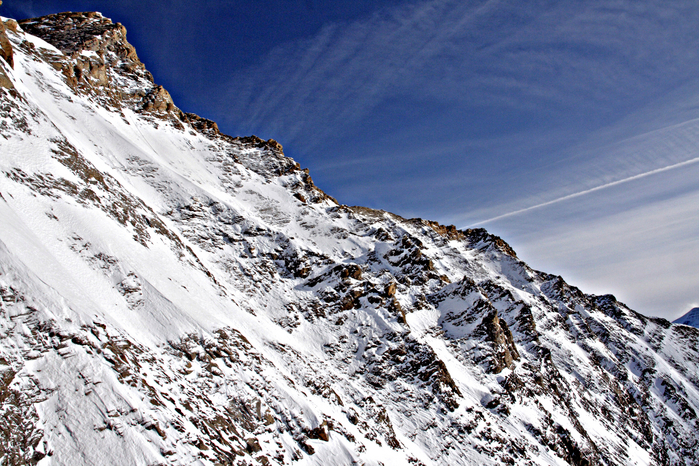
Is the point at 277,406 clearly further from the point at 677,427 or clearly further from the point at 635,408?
the point at 677,427

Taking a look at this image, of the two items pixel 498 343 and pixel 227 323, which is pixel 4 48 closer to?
pixel 227 323

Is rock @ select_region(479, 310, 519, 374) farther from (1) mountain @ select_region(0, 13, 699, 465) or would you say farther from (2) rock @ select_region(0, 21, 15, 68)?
(2) rock @ select_region(0, 21, 15, 68)

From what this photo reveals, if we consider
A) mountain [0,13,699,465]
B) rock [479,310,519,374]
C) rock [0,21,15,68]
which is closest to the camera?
mountain [0,13,699,465]

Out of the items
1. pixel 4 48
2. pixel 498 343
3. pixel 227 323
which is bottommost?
pixel 227 323

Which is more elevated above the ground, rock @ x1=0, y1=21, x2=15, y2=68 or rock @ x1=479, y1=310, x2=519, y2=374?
rock @ x1=479, y1=310, x2=519, y2=374

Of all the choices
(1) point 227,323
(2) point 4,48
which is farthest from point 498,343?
(2) point 4,48

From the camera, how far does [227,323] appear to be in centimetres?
4284

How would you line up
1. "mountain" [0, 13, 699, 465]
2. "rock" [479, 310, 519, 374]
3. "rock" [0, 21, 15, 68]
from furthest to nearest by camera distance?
1. "rock" [479, 310, 519, 374]
2. "rock" [0, 21, 15, 68]
3. "mountain" [0, 13, 699, 465]

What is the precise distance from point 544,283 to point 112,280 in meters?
133

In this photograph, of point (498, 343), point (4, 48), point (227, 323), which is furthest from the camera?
point (498, 343)

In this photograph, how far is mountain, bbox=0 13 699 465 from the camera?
25.8 metres

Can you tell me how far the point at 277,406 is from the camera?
3716cm

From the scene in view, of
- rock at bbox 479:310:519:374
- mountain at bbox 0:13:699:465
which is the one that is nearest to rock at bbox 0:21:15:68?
mountain at bbox 0:13:699:465

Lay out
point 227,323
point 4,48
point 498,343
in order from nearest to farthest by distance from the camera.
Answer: point 227,323
point 4,48
point 498,343
